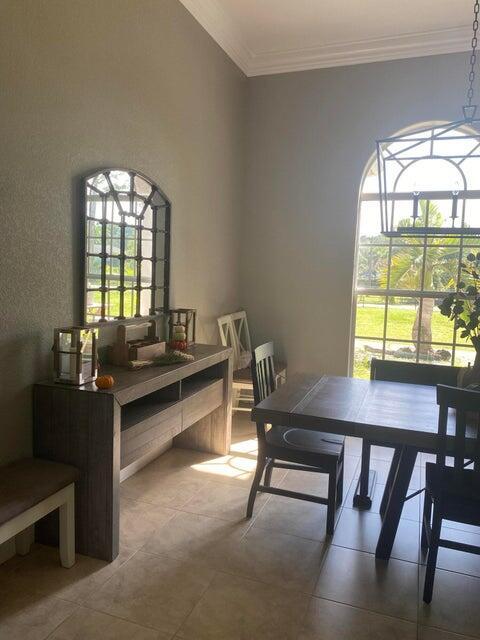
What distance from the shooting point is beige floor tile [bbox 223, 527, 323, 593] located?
6.68 ft

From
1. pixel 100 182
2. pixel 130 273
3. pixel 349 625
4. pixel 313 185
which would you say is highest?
pixel 313 185

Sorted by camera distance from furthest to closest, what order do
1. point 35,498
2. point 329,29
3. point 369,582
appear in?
point 329,29 < point 369,582 < point 35,498

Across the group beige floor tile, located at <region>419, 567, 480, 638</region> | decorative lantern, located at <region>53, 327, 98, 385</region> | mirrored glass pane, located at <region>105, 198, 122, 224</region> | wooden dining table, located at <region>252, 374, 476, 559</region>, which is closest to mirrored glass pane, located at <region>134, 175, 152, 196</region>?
mirrored glass pane, located at <region>105, 198, 122, 224</region>

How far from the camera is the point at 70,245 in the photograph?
2359 millimetres

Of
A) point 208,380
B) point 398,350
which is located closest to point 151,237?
point 208,380

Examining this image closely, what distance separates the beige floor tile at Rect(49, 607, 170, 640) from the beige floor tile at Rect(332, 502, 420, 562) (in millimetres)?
1025

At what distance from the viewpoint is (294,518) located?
8.35 feet

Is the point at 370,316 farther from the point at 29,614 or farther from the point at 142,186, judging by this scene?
the point at 29,614

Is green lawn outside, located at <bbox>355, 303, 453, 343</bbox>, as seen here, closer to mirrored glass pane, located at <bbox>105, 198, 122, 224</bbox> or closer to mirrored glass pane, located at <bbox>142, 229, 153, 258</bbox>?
mirrored glass pane, located at <bbox>142, 229, 153, 258</bbox>

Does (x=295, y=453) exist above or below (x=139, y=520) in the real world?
above

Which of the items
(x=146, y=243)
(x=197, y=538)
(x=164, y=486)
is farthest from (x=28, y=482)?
(x=146, y=243)

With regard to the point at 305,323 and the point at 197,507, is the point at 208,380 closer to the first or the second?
the point at 197,507

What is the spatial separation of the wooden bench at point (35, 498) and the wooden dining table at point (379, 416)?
88 cm

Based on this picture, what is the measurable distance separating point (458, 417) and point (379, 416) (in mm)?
374
